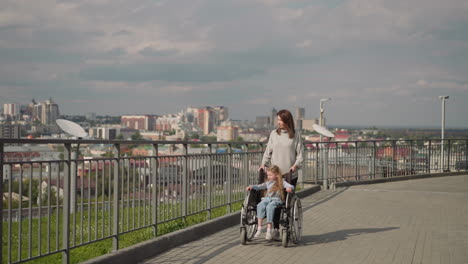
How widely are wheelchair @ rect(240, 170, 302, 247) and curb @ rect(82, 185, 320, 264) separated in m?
0.81

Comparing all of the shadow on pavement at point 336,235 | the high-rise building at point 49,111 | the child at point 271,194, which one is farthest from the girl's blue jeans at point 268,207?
the high-rise building at point 49,111

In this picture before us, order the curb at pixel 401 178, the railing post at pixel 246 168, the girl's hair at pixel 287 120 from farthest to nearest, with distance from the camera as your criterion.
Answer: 1. the curb at pixel 401 178
2. the railing post at pixel 246 168
3. the girl's hair at pixel 287 120

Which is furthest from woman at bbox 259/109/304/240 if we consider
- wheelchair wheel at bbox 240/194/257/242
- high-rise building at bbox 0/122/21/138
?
high-rise building at bbox 0/122/21/138

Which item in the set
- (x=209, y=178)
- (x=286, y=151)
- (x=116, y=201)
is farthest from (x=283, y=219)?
(x=116, y=201)

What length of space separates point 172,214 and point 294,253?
2063mm

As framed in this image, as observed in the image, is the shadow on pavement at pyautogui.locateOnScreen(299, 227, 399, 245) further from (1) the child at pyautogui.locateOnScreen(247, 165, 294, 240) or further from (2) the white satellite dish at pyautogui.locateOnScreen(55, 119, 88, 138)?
(2) the white satellite dish at pyautogui.locateOnScreen(55, 119, 88, 138)

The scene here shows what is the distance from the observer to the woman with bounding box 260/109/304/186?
8.52 metres

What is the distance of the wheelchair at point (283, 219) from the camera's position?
8.05m

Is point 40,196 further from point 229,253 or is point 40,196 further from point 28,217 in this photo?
point 229,253

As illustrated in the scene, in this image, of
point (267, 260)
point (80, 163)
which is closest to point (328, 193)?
point (267, 260)

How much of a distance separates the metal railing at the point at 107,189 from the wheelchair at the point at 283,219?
3.85ft

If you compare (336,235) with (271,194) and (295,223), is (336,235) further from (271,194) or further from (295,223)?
(271,194)

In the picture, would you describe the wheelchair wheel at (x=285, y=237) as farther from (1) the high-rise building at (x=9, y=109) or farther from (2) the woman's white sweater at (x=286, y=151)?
(1) the high-rise building at (x=9, y=109)

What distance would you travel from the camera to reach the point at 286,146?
28.0 feet
